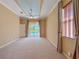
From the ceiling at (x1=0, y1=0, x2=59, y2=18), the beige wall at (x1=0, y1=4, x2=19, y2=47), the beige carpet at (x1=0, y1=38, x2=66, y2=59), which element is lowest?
the beige carpet at (x1=0, y1=38, x2=66, y2=59)

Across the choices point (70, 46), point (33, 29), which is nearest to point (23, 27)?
point (33, 29)

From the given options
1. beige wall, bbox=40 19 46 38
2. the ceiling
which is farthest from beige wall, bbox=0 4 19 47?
beige wall, bbox=40 19 46 38

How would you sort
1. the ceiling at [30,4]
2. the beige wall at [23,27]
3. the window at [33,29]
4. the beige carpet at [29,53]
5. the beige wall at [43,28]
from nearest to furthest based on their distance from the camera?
the beige carpet at [29,53], the ceiling at [30,4], the beige wall at [23,27], the beige wall at [43,28], the window at [33,29]

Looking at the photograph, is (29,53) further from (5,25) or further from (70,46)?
(5,25)

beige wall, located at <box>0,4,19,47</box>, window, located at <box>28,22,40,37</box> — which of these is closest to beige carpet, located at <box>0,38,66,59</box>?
beige wall, located at <box>0,4,19,47</box>

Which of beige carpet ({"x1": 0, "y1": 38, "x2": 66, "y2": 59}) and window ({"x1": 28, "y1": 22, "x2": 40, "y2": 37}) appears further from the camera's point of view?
window ({"x1": 28, "y1": 22, "x2": 40, "y2": 37})

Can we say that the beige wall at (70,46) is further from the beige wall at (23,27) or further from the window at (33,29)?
the window at (33,29)

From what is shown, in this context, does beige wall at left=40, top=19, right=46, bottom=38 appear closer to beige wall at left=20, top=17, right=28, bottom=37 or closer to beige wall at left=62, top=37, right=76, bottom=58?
beige wall at left=20, top=17, right=28, bottom=37

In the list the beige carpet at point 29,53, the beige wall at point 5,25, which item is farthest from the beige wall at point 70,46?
the beige wall at point 5,25

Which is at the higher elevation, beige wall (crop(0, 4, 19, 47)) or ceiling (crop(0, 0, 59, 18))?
ceiling (crop(0, 0, 59, 18))

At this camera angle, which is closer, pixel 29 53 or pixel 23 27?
pixel 29 53

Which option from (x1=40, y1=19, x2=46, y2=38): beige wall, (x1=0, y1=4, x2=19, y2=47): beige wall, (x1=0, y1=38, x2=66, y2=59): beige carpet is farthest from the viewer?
(x1=40, y1=19, x2=46, y2=38): beige wall

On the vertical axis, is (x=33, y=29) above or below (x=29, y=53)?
above

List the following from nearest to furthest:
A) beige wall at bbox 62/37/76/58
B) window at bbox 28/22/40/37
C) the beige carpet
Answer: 1. beige wall at bbox 62/37/76/58
2. the beige carpet
3. window at bbox 28/22/40/37
